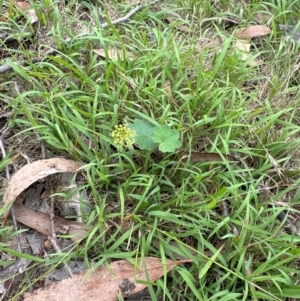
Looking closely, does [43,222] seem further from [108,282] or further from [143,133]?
[143,133]

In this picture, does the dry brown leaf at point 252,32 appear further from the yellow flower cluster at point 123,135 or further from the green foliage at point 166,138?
the yellow flower cluster at point 123,135

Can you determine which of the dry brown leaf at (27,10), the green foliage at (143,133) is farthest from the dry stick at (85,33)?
the green foliage at (143,133)

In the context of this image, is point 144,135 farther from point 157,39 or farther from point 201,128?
point 157,39

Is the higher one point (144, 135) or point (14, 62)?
point (14, 62)

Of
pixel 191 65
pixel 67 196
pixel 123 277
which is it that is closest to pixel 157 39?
pixel 191 65

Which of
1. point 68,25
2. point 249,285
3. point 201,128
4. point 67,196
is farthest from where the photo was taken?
point 68,25

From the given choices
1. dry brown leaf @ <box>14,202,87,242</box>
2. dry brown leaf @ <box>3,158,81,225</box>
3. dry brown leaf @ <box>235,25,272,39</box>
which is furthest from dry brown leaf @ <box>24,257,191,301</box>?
dry brown leaf @ <box>235,25,272,39</box>
